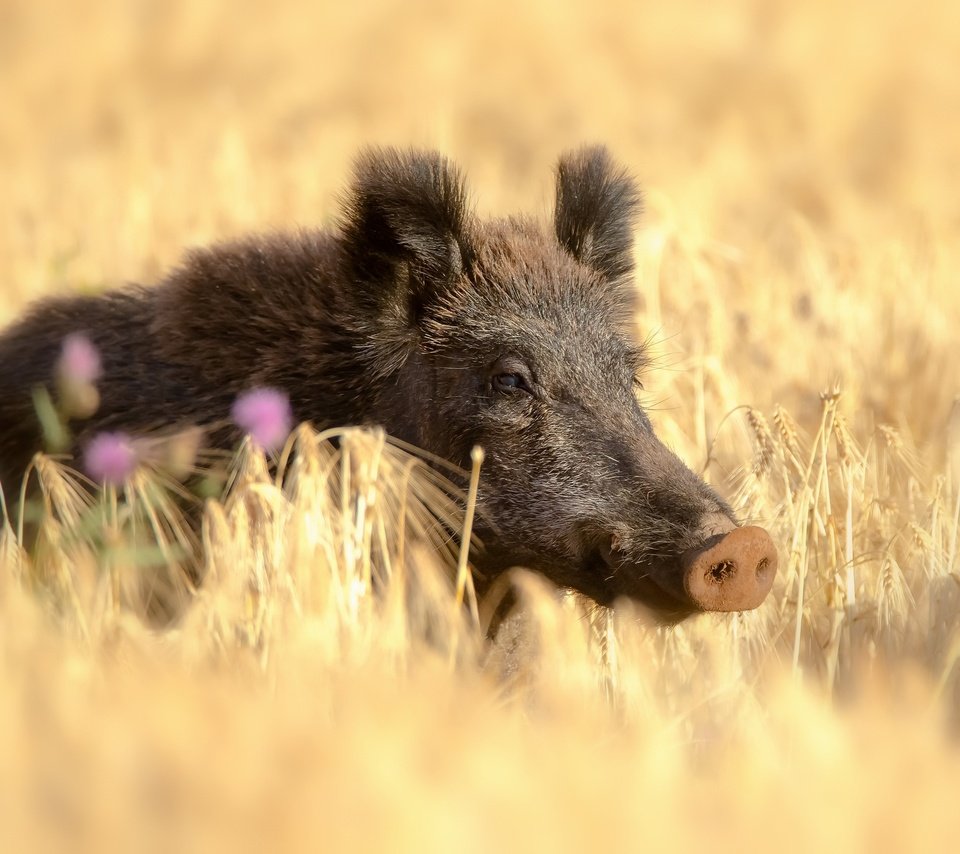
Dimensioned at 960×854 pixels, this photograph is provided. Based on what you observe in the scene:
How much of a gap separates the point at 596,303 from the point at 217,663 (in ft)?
6.82

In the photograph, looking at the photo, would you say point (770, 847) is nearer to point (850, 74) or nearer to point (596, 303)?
point (596, 303)

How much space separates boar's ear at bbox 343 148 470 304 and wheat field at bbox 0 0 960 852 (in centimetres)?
76

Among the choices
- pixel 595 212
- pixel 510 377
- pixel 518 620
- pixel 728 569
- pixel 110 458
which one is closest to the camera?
pixel 728 569

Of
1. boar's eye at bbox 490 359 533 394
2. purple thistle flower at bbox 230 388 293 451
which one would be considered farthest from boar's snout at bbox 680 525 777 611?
purple thistle flower at bbox 230 388 293 451

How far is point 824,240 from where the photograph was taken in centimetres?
1055

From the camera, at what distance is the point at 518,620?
508 cm

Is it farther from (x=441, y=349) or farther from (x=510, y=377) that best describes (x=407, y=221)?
(x=510, y=377)

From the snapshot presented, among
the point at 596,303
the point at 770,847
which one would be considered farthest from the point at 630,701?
the point at 596,303

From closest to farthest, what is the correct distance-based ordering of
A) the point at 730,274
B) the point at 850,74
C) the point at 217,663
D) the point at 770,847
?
the point at 770,847 → the point at 217,663 → the point at 730,274 → the point at 850,74

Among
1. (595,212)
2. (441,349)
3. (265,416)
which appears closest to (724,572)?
(441,349)

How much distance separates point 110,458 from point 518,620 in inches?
57.1

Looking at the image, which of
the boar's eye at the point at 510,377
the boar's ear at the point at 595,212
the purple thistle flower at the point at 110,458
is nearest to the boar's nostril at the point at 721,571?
the boar's eye at the point at 510,377

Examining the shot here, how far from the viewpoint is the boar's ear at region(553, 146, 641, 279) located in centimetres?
555

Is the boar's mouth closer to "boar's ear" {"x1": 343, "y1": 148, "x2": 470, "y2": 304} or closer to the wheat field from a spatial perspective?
the wheat field
